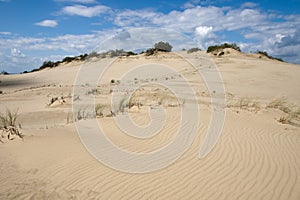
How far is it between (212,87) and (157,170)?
11.4 meters

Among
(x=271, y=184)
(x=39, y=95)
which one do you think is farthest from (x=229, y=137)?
(x=39, y=95)

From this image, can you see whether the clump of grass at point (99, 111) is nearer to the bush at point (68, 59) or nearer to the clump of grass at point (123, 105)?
the clump of grass at point (123, 105)

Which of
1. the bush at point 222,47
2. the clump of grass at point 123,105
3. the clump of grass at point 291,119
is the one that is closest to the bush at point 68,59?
the bush at point 222,47

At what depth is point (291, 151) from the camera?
566 centimetres

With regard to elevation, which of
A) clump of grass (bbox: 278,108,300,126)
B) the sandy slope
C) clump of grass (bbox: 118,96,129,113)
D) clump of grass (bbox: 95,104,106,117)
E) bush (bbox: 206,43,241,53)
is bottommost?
the sandy slope

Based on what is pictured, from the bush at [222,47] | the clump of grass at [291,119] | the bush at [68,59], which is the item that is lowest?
the clump of grass at [291,119]

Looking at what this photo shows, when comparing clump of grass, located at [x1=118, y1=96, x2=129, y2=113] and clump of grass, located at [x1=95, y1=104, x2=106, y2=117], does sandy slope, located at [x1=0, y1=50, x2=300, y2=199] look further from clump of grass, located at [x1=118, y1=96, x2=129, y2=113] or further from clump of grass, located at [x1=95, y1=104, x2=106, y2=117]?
clump of grass, located at [x1=95, y1=104, x2=106, y2=117]

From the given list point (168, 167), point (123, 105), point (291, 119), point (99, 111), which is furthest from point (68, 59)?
point (168, 167)

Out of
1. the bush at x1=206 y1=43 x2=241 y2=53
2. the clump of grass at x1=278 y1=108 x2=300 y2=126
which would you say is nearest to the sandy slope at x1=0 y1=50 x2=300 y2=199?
the clump of grass at x1=278 y1=108 x2=300 y2=126

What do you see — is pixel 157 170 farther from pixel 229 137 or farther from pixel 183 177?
pixel 229 137

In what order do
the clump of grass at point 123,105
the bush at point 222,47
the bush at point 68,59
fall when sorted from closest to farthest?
the clump of grass at point 123,105
the bush at point 222,47
the bush at point 68,59

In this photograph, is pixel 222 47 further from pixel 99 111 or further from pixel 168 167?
pixel 168 167

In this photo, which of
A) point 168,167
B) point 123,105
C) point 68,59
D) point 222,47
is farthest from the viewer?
point 68,59

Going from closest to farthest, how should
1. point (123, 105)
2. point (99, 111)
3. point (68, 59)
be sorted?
point (99, 111), point (123, 105), point (68, 59)
